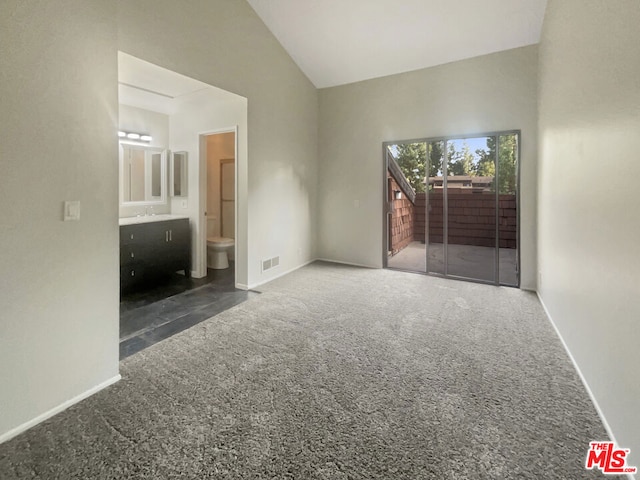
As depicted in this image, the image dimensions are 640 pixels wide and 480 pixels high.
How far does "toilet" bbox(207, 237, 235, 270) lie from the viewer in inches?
199

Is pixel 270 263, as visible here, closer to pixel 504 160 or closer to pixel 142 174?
pixel 142 174

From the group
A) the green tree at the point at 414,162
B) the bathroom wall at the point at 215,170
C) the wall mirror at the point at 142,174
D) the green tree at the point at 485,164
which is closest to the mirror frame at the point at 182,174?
the wall mirror at the point at 142,174

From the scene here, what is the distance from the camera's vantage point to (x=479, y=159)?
4387mm

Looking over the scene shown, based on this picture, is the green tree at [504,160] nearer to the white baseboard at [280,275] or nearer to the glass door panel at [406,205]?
the glass door panel at [406,205]

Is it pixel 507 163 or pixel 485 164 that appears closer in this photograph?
pixel 507 163

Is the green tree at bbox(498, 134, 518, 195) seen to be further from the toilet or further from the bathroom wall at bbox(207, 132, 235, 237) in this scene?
the bathroom wall at bbox(207, 132, 235, 237)

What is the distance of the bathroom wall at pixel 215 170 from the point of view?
5.79 meters

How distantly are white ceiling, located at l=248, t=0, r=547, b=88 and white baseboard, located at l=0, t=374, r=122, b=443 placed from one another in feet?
14.5

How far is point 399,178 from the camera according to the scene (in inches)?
208

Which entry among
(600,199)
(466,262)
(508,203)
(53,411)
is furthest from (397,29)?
(53,411)

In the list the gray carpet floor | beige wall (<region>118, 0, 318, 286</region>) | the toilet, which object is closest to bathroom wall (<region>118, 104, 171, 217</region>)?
the toilet

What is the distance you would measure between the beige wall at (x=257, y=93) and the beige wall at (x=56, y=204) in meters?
0.88

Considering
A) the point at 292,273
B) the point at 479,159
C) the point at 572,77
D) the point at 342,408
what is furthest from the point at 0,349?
the point at 479,159

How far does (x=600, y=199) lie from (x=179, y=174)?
15.8 ft
